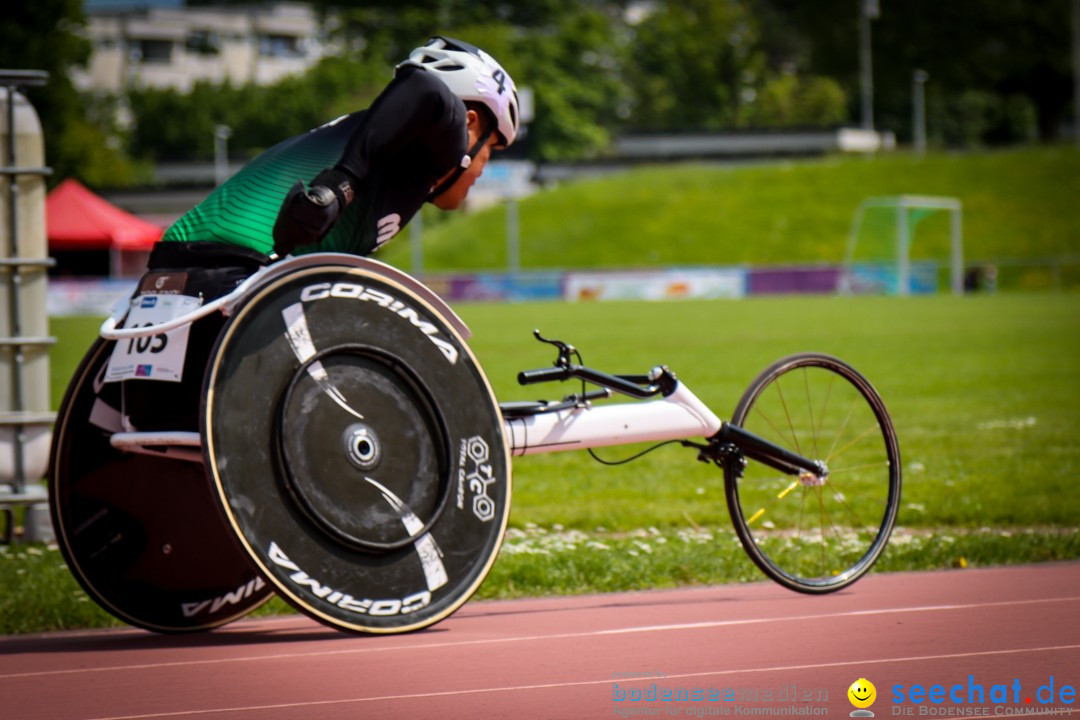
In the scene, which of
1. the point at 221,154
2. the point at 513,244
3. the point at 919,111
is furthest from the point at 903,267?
the point at 221,154

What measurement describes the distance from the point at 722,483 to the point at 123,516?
6186 mm

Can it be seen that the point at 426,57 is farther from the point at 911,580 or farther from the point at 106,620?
the point at 911,580

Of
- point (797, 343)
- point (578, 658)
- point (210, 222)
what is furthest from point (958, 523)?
point (797, 343)

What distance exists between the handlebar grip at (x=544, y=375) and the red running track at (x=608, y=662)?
866 millimetres

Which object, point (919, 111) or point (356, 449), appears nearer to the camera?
point (356, 449)

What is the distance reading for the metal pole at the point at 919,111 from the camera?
86.8 meters

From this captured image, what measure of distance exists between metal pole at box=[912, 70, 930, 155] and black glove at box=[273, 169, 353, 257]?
78682mm

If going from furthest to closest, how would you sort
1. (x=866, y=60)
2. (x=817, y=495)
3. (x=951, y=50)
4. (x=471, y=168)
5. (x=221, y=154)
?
(x=221, y=154), (x=866, y=60), (x=951, y=50), (x=817, y=495), (x=471, y=168)

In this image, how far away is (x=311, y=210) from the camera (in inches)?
180

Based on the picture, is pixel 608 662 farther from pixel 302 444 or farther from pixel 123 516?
pixel 123 516

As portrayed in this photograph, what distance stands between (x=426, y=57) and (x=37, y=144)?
4287mm

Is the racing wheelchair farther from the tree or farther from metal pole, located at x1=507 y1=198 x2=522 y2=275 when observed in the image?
the tree

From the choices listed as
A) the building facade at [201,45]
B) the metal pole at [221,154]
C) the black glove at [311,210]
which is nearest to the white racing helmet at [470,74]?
the black glove at [311,210]

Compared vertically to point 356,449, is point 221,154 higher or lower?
higher
